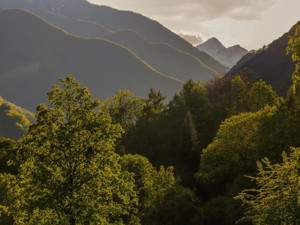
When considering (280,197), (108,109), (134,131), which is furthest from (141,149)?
(280,197)

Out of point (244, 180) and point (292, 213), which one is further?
point (244, 180)

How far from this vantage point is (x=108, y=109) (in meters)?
116

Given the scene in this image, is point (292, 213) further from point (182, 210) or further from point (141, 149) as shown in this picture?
point (141, 149)

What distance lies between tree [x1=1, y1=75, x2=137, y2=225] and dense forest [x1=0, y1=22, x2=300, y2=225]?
0.22 feet

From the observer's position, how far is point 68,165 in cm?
2647

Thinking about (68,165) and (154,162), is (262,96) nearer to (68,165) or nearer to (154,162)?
(154,162)

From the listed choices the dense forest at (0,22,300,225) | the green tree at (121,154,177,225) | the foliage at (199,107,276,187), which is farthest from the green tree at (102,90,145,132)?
the green tree at (121,154,177,225)

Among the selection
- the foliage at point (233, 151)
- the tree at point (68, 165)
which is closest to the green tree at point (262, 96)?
the foliage at point (233, 151)

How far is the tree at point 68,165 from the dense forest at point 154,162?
0.07 m

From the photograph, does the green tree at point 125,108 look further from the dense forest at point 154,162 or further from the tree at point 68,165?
the tree at point 68,165

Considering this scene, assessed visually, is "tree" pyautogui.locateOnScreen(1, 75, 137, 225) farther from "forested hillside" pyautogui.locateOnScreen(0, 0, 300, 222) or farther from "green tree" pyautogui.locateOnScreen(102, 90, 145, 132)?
"green tree" pyautogui.locateOnScreen(102, 90, 145, 132)

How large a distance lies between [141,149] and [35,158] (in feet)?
244

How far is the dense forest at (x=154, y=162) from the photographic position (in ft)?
83.5

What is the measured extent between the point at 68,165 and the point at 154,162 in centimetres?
6696
